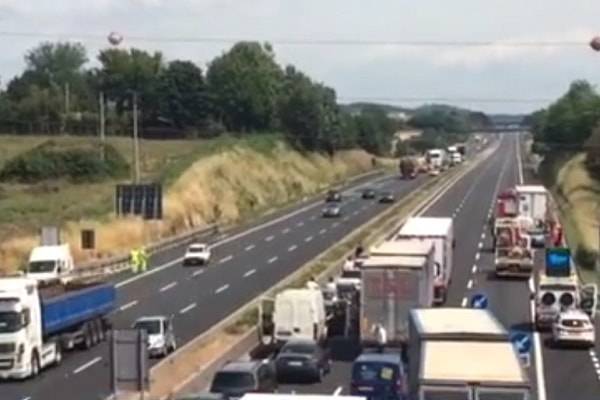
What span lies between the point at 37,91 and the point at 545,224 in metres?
105

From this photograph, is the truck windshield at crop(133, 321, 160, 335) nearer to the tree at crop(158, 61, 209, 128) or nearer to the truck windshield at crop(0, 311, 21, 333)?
the truck windshield at crop(0, 311, 21, 333)

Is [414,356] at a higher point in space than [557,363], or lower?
higher

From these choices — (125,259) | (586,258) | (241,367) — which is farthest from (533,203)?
(241,367)

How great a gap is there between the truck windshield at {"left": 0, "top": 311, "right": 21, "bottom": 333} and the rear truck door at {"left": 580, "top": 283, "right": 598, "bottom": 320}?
2125 cm

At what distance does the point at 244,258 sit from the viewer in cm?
8106

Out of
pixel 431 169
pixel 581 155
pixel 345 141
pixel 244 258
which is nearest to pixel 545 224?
pixel 244 258

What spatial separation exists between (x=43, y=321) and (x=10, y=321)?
1960 millimetres

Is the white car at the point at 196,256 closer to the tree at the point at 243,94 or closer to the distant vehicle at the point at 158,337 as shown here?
the distant vehicle at the point at 158,337

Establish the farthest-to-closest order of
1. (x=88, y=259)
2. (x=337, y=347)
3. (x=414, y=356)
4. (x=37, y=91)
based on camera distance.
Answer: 1. (x=37, y=91)
2. (x=88, y=259)
3. (x=337, y=347)
4. (x=414, y=356)

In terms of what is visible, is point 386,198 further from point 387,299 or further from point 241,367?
point 241,367

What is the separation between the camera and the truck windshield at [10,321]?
43406 millimetres

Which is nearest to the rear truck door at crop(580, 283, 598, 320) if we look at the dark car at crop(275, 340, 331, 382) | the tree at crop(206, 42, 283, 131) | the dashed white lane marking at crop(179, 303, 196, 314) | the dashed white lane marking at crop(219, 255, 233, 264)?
the dashed white lane marking at crop(179, 303, 196, 314)

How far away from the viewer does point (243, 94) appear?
17700 cm

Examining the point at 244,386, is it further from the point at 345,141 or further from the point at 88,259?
the point at 345,141
